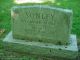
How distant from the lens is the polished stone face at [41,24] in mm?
4980

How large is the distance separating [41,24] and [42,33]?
24cm

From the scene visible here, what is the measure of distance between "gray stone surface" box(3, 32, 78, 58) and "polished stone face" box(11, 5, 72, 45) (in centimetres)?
14

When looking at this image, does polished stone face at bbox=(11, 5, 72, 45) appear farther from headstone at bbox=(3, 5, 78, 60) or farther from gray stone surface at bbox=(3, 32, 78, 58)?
gray stone surface at bbox=(3, 32, 78, 58)

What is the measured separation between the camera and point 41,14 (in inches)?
200

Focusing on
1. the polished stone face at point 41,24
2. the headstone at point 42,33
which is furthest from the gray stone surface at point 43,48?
the polished stone face at point 41,24

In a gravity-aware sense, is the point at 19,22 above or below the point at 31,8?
below

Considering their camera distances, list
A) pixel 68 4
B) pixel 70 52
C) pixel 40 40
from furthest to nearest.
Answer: pixel 68 4, pixel 40 40, pixel 70 52

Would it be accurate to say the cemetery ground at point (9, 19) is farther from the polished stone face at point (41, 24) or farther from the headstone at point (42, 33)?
the polished stone face at point (41, 24)

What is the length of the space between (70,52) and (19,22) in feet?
4.91

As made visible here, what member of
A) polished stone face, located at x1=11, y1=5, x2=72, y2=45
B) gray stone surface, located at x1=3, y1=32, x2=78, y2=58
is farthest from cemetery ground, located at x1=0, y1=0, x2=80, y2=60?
polished stone face, located at x1=11, y1=5, x2=72, y2=45

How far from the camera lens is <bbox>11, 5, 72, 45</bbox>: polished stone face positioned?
196 inches

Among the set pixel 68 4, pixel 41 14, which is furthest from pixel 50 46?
pixel 68 4

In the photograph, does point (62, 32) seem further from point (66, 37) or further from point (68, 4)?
point (68, 4)

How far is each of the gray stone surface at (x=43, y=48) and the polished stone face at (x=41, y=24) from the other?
14 cm
